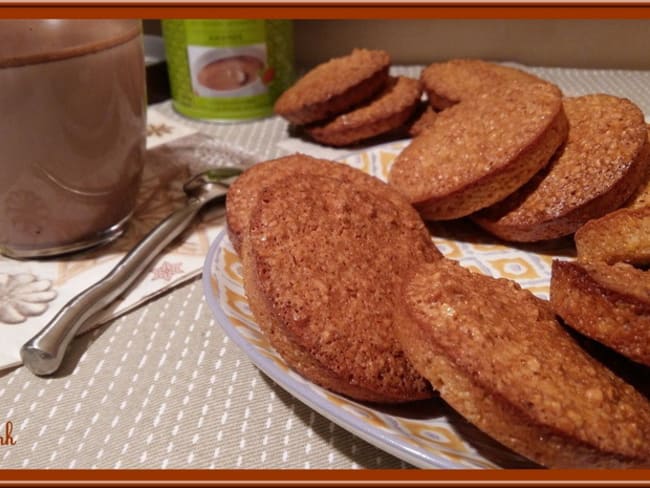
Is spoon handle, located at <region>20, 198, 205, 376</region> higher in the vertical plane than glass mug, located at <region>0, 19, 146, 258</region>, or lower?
lower

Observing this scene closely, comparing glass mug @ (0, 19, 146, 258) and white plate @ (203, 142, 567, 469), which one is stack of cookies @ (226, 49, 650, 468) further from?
glass mug @ (0, 19, 146, 258)

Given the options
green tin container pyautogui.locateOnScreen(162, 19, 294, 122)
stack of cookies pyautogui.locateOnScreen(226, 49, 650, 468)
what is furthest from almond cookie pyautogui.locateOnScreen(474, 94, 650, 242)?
green tin container pyautogui.locateOnScreen(162, 19, 294, 122)

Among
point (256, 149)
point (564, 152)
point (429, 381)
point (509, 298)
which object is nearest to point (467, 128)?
point (564, 152)

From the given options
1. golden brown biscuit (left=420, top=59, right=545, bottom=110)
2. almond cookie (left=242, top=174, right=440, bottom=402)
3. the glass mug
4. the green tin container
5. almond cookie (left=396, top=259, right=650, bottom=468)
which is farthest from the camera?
the green tin container

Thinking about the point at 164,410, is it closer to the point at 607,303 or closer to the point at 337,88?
the point at 607,303

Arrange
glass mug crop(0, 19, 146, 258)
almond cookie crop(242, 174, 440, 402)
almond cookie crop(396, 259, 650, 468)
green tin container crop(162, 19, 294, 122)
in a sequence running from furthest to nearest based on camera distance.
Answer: green tin container crop(162, 19, 294, 122) < glass mug crop(0, 19, 146, 258) < almond cookie crop(242, 174, 440, 402) < almond cookie crop(396, 259, 650, 468)

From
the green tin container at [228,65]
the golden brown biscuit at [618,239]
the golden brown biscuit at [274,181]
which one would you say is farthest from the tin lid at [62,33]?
the golden brown biscuit at [618,239]
